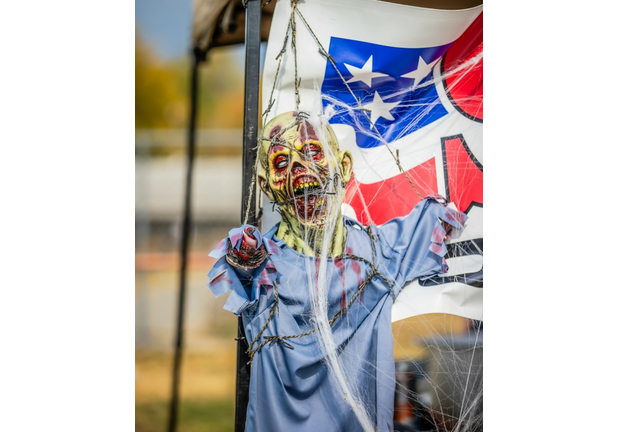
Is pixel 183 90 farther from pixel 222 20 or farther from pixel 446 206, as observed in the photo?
pixel 446 206

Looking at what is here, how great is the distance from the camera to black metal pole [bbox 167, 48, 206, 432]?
1915mm

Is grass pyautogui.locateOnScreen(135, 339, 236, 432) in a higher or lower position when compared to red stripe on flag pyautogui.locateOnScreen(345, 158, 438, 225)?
lower

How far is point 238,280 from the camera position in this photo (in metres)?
1.73

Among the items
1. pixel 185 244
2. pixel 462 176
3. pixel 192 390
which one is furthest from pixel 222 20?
pixel 192 390

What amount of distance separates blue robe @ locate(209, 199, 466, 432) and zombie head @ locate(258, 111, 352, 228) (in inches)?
5.3

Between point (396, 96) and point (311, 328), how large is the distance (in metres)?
0.90

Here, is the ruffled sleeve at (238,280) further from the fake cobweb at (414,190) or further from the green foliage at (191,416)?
the green foliage at (191,416)

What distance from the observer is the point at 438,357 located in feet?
6.08

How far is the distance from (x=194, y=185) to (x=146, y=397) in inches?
31.1

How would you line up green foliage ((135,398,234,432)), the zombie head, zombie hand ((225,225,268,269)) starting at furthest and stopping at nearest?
green foliage ((135,398,234,432))
the zombie head
zombie hand ((225,225,268,269))

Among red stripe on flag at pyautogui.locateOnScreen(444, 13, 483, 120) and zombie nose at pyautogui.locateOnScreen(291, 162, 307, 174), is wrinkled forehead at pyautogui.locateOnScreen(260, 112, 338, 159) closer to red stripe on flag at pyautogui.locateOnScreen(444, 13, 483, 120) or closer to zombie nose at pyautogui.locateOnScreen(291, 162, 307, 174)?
zombie nose at pyautogui.locateOnScreen(291, 162, 307, 174)

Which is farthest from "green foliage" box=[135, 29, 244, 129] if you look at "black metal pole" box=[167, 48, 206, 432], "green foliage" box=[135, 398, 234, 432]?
"green foliage" box=[135, 398, 234, 432]

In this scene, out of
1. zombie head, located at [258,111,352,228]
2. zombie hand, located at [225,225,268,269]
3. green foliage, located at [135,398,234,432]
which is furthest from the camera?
green foliage, located at [135,398,234,432]

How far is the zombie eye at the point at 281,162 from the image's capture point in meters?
1.79
